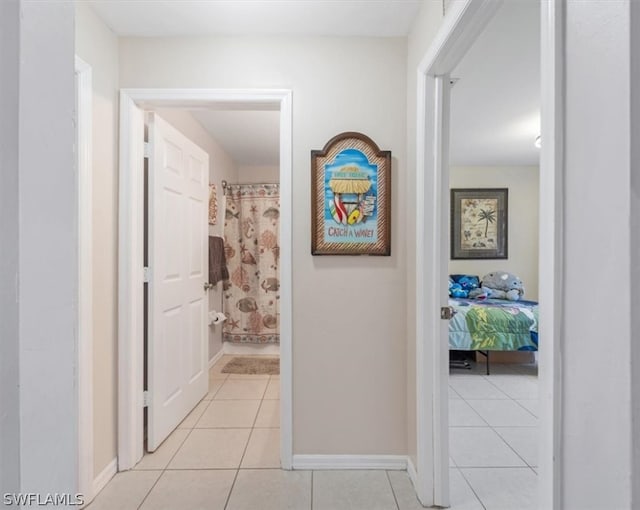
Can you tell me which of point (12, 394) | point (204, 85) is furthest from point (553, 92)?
point (204, 85)

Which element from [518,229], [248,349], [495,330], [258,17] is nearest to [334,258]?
[258,17]

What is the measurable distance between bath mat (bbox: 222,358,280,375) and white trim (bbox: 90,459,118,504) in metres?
1.74

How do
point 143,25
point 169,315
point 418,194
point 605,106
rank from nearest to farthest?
point 605,106, point 418,194, point 143,25, point 169,315

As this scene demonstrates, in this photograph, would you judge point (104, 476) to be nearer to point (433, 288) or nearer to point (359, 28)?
point (433, 288)

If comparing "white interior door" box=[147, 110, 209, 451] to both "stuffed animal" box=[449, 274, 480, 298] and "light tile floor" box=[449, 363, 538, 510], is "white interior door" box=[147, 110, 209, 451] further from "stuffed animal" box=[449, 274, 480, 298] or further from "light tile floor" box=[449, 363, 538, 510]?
"stuffed animal" box=[449, 274, 480, 298]

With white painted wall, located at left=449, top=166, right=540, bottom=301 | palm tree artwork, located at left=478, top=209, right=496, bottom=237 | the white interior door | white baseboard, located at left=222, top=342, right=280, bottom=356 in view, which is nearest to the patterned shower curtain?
white baseboard, located at left=222, top=342, right=280, bottom=356

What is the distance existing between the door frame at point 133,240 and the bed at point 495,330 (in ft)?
6.93

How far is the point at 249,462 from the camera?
2109 mm

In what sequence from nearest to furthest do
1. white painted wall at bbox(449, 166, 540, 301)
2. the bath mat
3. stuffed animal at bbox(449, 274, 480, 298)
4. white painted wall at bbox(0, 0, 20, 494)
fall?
white painted wall at bbox(0, 0, 20, 494)
the bath mat
stuffed animal at bbox(449, 274, 480, 298)
white painted wall at bbox(449, 166, 540, 301)

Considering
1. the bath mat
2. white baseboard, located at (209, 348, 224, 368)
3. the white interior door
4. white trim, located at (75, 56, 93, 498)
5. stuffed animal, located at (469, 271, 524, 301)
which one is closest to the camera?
white trim, located at (75, 56, 93, 498)

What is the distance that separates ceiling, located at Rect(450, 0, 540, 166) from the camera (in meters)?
2.07

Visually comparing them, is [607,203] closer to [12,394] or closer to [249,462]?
[12,394]

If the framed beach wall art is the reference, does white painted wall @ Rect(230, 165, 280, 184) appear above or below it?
above

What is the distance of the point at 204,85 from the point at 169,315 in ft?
4.67
